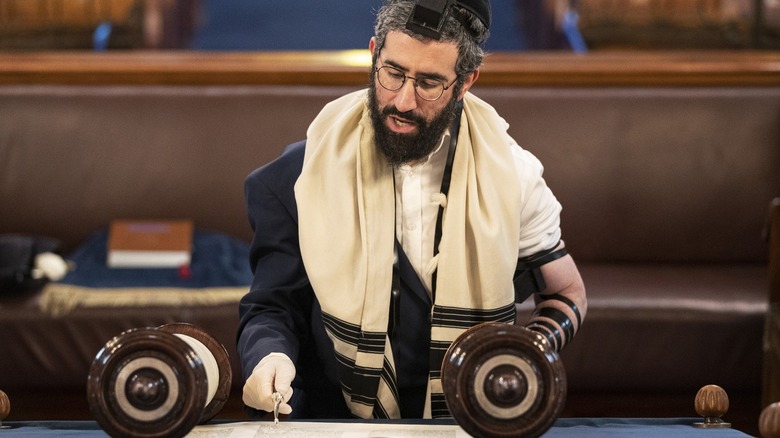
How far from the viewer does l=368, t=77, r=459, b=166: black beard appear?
1.89m

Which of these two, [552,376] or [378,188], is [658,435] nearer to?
[552,376]

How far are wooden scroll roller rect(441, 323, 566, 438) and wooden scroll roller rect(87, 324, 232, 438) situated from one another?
37cm

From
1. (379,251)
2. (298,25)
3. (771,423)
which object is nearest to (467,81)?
(379,251)

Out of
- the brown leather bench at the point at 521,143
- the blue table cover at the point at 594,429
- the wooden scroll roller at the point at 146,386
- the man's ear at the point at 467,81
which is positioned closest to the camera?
the wooden scroll roller at the point at 146,386

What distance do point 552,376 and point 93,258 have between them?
2814mm

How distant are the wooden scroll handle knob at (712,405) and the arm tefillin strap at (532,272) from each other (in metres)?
0.46

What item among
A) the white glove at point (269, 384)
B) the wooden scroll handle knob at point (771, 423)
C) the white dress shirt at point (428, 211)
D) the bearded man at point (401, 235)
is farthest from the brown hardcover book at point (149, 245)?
the wooden scroll handle knob at point (771, 423)

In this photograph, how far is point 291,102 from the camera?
404 centimetres

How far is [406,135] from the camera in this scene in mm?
1889

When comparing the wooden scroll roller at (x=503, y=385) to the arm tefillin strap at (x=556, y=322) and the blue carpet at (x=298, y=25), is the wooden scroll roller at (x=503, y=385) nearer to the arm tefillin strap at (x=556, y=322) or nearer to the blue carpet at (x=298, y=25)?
the arm tefillin strap at (x=556, y=322)

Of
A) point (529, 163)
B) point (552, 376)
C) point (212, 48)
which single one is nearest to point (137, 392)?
point (552, 376)

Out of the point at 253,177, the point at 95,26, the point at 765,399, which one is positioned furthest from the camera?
the point at 95,26

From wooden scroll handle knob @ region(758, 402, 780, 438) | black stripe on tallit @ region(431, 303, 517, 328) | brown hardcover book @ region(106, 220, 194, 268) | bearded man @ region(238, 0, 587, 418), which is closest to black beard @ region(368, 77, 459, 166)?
bearded man @ region(238, 0, 587, 418)

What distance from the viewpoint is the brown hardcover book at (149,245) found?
3.78 meters
